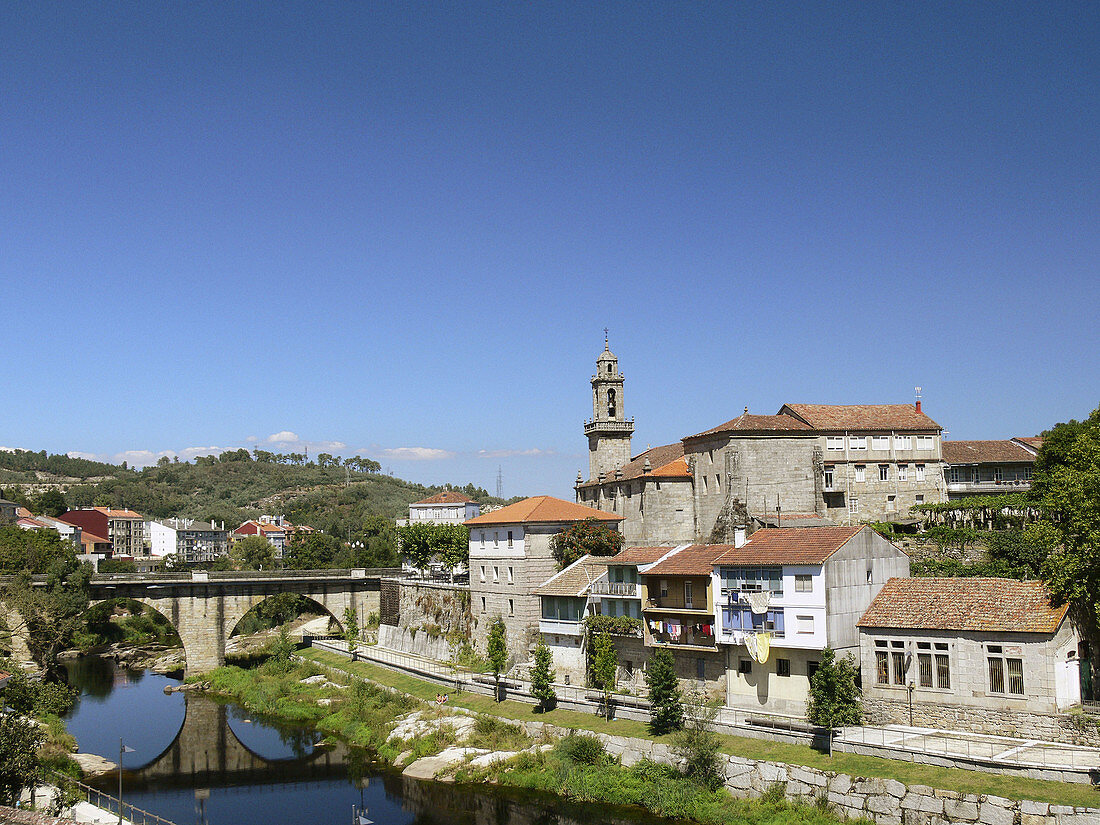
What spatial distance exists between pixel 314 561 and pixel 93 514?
71.9 meters

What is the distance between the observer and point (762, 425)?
6141 cm

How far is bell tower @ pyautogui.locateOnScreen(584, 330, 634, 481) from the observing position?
8219 centimetres

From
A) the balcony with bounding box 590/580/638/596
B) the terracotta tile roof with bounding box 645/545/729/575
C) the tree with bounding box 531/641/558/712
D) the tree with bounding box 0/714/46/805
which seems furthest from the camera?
the balcony with bounding box 590/580/638/596

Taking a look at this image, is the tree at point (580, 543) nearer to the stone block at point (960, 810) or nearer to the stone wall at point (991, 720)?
the stone wall at point (991, 720)

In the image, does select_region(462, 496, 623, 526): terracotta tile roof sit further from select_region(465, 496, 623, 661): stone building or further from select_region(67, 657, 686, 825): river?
select_region(67, 657, 686, 825): river

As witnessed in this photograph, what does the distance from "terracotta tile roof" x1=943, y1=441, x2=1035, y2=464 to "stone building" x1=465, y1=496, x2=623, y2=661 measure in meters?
22.1

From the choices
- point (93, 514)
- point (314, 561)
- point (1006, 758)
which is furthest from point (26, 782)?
point (93, 514)

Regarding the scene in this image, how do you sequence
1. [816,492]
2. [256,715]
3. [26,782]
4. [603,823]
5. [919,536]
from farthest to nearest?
1. [256,715]
2. [816,492]
3. [919,536]
4. [603,823]
5. [26,782]

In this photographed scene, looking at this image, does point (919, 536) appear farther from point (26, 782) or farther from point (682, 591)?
point (26, 782)

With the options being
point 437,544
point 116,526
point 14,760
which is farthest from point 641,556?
point 116,526

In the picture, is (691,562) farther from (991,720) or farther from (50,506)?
(50,506)

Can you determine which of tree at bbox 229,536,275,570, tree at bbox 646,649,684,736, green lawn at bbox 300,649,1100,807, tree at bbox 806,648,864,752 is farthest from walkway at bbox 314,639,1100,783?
tree at bbox 229,536,275,570

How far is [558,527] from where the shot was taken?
62.5 metres

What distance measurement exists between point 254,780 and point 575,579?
65.9ft
